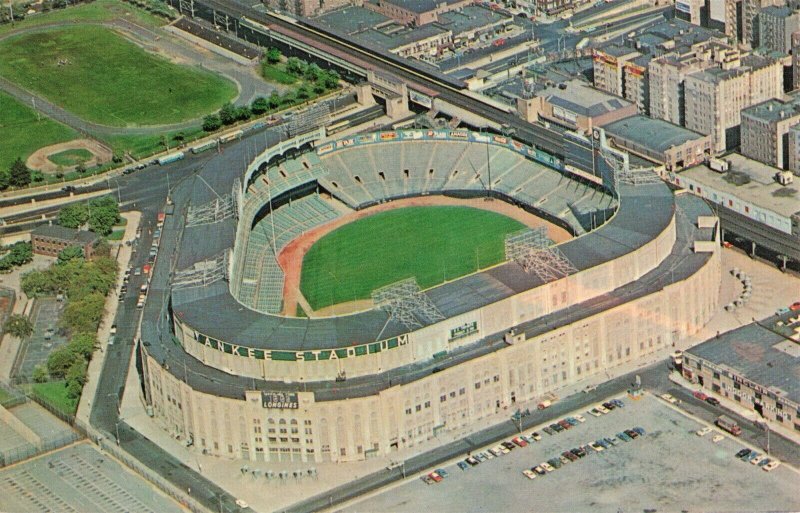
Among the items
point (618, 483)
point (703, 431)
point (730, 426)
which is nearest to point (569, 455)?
point (618, 483)

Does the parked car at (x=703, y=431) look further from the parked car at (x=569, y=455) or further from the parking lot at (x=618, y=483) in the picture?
the parked car at (x=569, y=455)

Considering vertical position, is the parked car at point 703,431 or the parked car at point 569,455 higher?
the parked car at point 569,455

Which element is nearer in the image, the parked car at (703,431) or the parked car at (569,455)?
the parked car at (569,455)

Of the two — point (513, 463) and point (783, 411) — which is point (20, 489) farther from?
point (783, 411)

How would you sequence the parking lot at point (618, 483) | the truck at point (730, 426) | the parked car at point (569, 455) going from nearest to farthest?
1. the parking lot at point (618, 483)
2. the parked car at point (569, 455)
3. the truck at point (730, 426)

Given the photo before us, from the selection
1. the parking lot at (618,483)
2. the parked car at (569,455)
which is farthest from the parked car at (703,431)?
the parked car at (569,455)

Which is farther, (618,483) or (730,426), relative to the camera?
(730,426)

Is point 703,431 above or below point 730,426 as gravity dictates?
below

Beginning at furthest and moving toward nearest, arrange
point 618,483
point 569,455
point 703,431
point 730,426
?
1. point 730,426
2. point 703,431
3. point 569,455
4. point 618,483

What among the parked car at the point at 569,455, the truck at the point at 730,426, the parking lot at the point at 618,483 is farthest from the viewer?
the truck at the point at 730,426

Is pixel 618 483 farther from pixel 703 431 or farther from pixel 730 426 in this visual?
pixel 730 426
